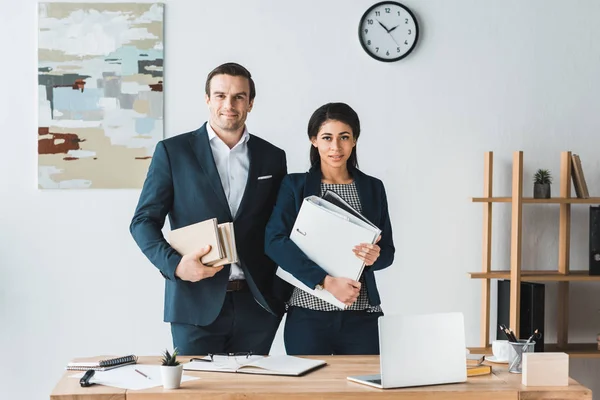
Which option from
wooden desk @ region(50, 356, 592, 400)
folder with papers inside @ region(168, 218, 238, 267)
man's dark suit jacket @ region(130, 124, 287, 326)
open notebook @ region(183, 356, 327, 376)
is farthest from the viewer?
man's dark suit jacket @ region(130, 124, 287, 326)

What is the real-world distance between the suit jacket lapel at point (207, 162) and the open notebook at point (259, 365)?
0.57 meters

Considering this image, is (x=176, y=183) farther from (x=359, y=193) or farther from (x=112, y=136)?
(x=112, y=136)

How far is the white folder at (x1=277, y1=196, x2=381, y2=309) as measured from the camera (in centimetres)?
233

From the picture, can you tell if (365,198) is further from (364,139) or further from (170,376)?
(364,139)

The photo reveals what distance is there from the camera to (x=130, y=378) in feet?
6.39

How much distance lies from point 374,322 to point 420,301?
54.6 inches

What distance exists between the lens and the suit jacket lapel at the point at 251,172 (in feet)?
8.36

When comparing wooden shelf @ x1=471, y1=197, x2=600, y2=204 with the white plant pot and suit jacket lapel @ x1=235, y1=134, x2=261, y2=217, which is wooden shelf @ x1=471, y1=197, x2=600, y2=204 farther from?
the white plant pot

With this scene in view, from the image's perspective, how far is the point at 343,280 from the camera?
2.33 meters

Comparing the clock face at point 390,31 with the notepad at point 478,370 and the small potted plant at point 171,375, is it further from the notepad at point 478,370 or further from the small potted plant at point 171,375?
the small potted plant at point 171,375

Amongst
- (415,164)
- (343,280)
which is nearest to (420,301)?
(415,164)

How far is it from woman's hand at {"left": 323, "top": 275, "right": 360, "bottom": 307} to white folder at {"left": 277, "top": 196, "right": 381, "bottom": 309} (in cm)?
2

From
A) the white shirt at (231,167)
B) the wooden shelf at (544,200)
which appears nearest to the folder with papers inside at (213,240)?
the white shirt at (231,167)

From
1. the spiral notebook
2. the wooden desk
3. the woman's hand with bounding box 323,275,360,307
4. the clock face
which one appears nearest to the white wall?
the clock face
